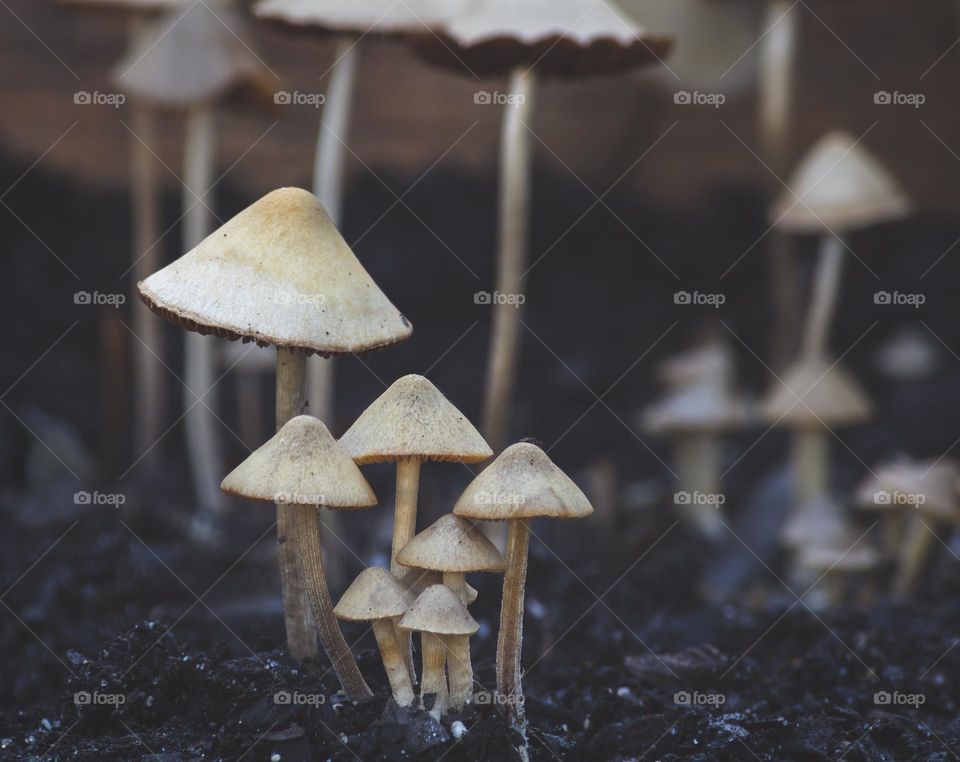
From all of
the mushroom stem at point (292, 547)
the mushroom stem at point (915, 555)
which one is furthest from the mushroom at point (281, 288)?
the mushroom stem at point (915, 555)

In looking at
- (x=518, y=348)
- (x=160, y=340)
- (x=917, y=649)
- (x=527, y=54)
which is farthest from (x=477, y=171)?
(x=917, y=649)

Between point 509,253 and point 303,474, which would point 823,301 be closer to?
point 509,253

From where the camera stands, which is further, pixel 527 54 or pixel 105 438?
pixel 105 438

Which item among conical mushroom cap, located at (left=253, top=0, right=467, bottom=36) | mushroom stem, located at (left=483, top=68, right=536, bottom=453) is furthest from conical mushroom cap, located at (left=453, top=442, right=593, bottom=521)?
conical mushroom cap, located at (left=253, top=0, right=467, bottom=36)

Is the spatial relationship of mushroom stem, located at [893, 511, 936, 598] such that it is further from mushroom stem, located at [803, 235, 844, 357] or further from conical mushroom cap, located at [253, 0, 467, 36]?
conical mushroom cap, located at [253, 0, 467, 36]

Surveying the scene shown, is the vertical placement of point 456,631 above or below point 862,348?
A: below

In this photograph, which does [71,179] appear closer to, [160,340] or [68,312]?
[68,312]
